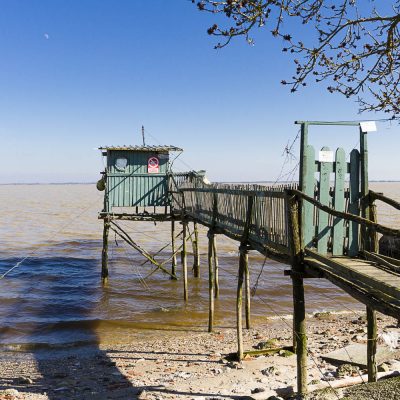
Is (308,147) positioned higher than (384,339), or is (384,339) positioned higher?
(308,147)

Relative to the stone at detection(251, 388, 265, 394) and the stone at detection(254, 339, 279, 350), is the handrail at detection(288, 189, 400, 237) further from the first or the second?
the stone at detection(254, 339, 279, 350)

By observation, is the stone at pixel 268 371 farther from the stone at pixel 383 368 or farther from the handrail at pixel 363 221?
the handrail at pixel 363 221

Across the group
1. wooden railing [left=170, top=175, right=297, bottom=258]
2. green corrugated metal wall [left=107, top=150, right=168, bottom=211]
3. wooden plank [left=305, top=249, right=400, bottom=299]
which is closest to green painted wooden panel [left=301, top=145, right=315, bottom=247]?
wooden railing [left=170, top=175, right=297, bottom=258]

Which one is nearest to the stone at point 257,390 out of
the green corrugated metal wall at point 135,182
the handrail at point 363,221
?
the handrail at point 363,221

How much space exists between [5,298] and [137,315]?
5.67m

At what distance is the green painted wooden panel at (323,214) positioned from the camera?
753cm

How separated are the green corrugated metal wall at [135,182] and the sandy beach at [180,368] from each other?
6831mm

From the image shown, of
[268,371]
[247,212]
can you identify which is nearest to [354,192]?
[247,212]

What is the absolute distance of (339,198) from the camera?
25.4ft

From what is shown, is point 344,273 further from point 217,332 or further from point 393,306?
point 217,332

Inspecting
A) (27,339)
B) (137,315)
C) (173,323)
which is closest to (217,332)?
(173,323)

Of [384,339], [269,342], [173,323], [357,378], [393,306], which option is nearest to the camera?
[393,306]

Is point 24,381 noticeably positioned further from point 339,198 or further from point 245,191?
point 339,198

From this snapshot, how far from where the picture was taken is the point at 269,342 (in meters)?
11.7
